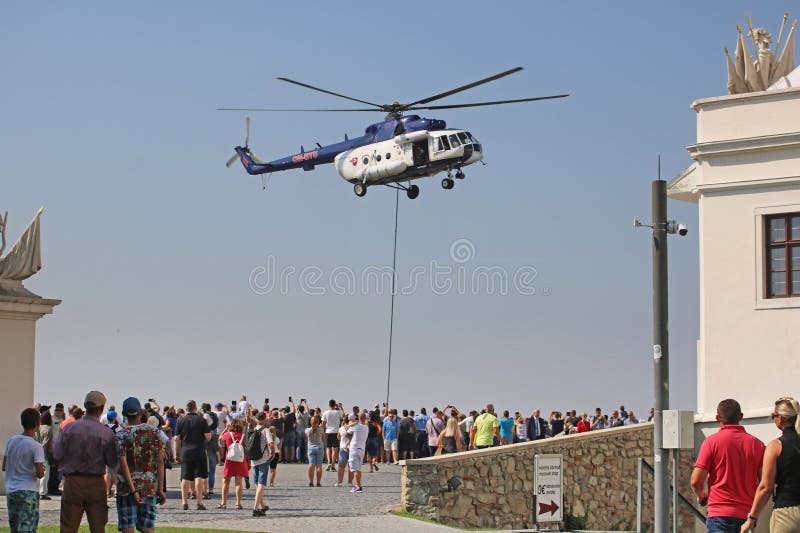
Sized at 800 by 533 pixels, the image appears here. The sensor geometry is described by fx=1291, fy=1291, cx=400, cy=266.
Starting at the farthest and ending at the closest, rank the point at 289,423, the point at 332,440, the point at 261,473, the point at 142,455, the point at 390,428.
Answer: the point at 390,428 → the point at 289,423 → the point at 332,440 → the point at 261,473 → the point at 142,455

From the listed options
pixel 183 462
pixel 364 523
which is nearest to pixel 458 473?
pixel 364 523

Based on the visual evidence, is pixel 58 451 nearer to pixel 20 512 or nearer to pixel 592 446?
pixel 20 512

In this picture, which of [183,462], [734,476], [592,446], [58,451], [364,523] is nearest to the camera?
[734,476]

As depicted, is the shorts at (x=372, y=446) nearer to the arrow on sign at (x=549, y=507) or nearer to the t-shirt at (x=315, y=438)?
the t-shirt at (x=315, y=438)

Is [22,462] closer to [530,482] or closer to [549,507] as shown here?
[549,507]

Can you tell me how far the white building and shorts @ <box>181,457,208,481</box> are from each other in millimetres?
8515

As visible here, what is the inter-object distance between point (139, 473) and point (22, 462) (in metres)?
1.12

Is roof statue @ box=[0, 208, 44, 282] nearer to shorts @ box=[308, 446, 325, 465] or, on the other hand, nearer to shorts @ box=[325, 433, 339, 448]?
shorts @ box=[308, 446, 325, 465]

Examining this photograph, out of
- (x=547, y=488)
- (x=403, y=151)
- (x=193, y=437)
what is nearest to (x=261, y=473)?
(x=193, y=437)

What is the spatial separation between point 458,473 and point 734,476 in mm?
11626

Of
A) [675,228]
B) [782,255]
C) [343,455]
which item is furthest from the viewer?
[343,455]

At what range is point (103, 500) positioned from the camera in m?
11.8

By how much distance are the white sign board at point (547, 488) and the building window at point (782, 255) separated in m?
5.07

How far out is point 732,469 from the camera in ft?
34.1
